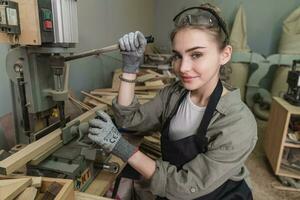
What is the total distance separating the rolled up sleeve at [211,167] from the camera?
0.83 m

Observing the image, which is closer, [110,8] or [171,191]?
[171,191]

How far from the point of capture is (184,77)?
0.96 meters

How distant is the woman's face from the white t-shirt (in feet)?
0.38

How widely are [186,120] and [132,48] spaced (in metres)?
0.39

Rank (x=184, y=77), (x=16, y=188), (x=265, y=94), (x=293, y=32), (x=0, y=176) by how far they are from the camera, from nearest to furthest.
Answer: (x=16, y=188) → (x=0, y=176) → (x=184, y=77) → (x=293, y=32) → (x=265, y=94)

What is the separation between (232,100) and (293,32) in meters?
3.25

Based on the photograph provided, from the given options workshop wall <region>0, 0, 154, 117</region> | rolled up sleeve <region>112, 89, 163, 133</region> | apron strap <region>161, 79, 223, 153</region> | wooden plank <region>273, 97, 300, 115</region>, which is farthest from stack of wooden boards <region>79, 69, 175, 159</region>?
wooden plank <region>273, 97, 300, 115</region>

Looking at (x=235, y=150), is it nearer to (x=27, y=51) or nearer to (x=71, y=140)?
(x=71, y=140)

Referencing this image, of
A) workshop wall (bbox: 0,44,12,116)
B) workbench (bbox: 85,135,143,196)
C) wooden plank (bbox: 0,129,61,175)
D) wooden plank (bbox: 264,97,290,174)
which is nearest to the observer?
wooden plank (bbox: 0,129,61,175)

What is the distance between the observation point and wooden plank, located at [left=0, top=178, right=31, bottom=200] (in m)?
0.59

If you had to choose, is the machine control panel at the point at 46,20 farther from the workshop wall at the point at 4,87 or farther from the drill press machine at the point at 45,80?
the workshop wall at the point at 4,87

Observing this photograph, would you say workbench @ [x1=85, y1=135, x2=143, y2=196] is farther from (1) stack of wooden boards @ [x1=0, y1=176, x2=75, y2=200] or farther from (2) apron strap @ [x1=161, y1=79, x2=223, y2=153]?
(2) apron strap @ [x1=161, y1=79, x2=223, y2=153]

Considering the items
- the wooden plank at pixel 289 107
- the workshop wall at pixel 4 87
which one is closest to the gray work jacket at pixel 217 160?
the workshop wall at pixel 4 87

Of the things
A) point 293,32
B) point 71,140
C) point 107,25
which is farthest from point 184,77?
point 293,32
